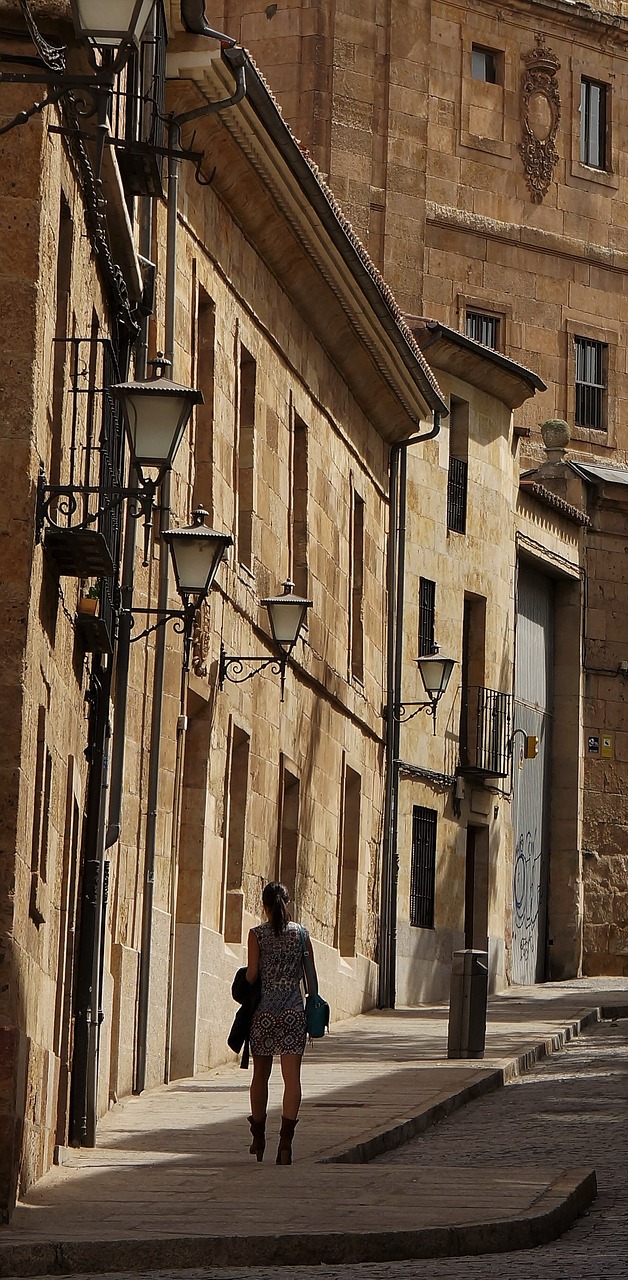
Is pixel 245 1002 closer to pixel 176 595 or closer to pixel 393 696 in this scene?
pixel 176 595

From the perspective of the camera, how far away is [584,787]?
112 feet

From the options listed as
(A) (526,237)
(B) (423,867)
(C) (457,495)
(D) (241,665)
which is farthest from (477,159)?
(D) (241,665)

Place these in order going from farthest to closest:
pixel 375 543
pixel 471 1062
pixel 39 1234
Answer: pixel 375 543 < pixel 471 1062 < pixel 39 1234

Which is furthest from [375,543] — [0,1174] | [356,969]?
[0,1174]

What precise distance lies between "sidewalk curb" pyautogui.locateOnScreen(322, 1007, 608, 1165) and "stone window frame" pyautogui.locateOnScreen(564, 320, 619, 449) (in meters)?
16.1

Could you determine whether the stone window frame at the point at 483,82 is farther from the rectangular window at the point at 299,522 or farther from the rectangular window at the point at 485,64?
the rectangular window at the point at 299,522

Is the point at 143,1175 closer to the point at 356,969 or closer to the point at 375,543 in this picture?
the point at 356,969

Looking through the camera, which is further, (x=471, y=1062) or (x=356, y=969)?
(x=356, y=969)

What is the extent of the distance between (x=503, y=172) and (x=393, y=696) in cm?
1327

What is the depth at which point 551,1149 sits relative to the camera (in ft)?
42.3

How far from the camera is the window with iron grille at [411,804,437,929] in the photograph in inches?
1100

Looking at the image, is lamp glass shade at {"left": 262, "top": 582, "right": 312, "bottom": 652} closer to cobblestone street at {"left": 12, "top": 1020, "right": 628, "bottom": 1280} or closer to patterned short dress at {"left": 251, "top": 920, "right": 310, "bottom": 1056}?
cobblestone street at {"left": 12, "top": 1020, "right": 628, "bottom": 1280}

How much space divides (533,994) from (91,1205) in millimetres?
20094

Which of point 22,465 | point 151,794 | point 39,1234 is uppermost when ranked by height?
point 22,465
